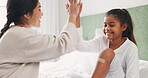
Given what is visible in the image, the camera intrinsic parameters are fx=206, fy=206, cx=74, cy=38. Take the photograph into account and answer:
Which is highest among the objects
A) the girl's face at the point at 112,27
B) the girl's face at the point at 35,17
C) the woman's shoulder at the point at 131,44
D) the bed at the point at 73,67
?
the girl's face at the point at 35,17

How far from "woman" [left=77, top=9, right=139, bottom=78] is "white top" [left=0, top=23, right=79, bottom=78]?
0.63m

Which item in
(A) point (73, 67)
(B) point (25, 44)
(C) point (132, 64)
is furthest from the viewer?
(A) point (73, 67)

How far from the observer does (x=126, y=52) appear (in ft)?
5.31

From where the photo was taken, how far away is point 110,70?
58.5 inches

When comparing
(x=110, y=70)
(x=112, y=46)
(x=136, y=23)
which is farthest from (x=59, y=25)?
(x=110, y=70)

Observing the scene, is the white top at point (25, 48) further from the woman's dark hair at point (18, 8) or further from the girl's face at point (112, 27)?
the girl's face at point (112, 27)

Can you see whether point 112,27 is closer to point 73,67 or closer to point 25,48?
point 25,48

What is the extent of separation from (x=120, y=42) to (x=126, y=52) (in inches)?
6.8

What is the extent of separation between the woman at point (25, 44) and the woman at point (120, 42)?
1.99 feet

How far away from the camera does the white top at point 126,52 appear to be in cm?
154

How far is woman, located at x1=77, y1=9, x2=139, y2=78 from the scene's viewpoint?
156 cm

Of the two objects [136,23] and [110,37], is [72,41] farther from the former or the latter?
[136,23]

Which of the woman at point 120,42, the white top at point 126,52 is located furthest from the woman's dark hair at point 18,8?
the woman at point 120,42

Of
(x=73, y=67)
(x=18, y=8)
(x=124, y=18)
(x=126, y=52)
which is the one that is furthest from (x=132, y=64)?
(x=73, y=67)
